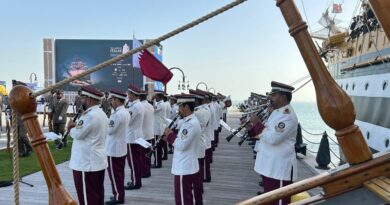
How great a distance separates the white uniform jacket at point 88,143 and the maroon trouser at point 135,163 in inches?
82.2

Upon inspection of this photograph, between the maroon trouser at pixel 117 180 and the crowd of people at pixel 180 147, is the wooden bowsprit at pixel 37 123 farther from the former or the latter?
the maroon trouser at pixel 117 180

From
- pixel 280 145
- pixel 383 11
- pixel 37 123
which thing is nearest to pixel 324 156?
pixel 280 145

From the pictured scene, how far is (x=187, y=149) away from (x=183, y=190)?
0.51 m

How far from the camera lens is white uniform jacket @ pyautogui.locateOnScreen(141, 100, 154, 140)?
25.2 feet

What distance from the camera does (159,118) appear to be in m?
9.33

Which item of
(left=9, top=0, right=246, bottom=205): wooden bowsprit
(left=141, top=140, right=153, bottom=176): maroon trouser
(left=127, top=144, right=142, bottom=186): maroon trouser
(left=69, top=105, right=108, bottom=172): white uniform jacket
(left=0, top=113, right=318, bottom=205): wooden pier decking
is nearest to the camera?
(left=9, top=0, right=246, bottom=205): wooden bowsprit

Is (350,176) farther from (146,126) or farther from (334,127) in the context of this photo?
(146,126)

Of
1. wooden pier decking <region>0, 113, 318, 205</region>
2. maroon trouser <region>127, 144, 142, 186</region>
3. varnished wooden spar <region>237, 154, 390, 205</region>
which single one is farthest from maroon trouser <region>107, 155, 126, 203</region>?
varnished wooden spar <region>237, 154, 390, 205</region>

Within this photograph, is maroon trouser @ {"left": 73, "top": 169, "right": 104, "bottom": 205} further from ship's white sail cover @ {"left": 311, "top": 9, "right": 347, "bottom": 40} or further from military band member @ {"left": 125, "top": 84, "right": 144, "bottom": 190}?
ship's white sail cover @ {"left": 311, "top": 9, "right": 347, "bottom": 40}

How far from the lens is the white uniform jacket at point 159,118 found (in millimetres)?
9297

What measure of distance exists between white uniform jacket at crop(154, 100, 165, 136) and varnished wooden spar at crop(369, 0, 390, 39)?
8.14 m

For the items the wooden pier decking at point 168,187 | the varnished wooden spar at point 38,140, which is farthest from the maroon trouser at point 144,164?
the varnished wooden spar at point 38,140

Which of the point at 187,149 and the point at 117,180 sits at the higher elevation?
the point at 187,149

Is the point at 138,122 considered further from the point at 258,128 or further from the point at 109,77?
the point at 109,77
